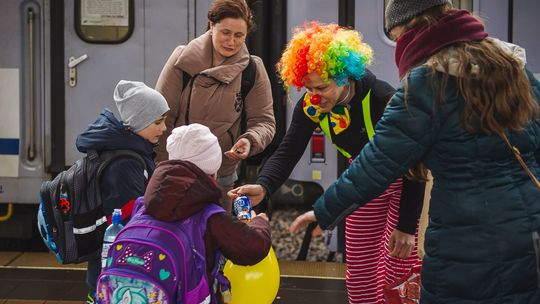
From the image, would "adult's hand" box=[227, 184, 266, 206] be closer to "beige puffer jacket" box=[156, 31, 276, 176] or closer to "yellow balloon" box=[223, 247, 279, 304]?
"yellow balloon" box=[223, 247, 279, 304]

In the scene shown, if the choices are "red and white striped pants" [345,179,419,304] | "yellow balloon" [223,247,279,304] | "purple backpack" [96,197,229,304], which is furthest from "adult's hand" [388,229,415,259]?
"purple backpack" [96,197,229,304]

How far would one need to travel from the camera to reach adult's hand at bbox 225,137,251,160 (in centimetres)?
412

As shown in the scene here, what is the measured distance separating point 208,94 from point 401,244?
53.0 inches

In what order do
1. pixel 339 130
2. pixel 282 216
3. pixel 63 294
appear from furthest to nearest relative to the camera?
pixel 282 216 → pixel 63 294 → pixel 339 130

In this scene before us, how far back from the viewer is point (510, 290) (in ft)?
8.35

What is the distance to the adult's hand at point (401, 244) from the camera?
3484 mm

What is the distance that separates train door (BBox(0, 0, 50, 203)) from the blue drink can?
9.44 ft

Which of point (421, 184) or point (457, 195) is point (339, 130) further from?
point (457, 195)

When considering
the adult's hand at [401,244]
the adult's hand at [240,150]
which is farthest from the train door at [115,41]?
the adult's hand at [401,244]

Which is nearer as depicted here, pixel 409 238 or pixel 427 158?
pixel 427 158

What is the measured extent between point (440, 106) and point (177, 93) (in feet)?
6.81

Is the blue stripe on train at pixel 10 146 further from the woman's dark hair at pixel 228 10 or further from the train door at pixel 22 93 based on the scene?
the woman's dark hair at pixel 228 10

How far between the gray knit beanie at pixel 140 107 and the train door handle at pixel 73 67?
6.89 feet

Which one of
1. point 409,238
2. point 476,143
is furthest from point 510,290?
point 409,238
